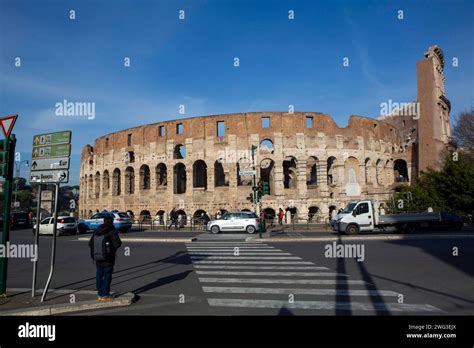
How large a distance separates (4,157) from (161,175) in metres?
32.1

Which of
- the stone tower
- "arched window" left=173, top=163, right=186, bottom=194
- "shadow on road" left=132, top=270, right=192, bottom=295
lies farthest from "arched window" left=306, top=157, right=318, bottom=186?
"shadow on road" left=132, top=270, right=192, bottom=295

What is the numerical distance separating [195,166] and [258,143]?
25.0 feet

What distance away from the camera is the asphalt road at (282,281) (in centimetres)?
567

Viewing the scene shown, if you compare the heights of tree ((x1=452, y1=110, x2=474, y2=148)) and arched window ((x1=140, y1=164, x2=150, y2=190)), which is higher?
tree ((x1=452, y1=110, x2=474, y2=148))

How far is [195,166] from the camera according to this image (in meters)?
36.5

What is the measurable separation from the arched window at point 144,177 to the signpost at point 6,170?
31.6 metres

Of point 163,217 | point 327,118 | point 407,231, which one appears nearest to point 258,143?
point 327,118

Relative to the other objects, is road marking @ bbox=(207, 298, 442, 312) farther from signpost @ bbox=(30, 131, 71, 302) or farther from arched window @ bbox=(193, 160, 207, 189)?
arched window @ bbox=(193, 160, 207, 189)

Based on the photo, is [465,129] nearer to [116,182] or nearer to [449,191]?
[449,191]

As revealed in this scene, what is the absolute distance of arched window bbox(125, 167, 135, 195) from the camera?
39.0m

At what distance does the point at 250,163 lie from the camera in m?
35.2

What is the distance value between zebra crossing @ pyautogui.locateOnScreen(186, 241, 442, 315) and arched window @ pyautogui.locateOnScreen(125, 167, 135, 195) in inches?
1209

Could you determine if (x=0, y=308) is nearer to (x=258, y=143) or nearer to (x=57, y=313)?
(x=57, y=313)
